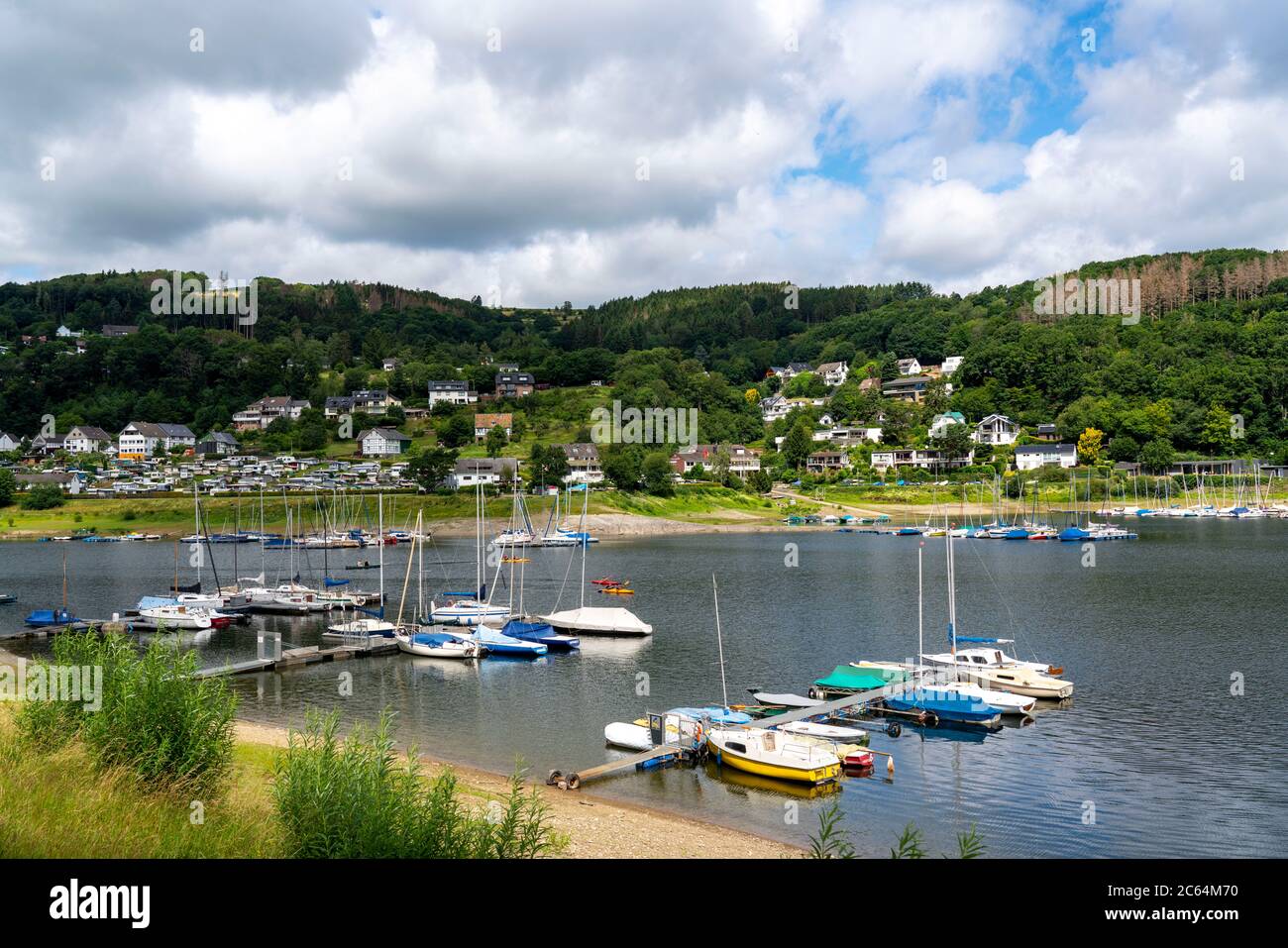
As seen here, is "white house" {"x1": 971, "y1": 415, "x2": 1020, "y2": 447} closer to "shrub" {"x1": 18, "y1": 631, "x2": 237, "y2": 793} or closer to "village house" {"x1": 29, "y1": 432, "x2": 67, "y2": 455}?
"shrub" {"x1": 18, "y1": 631, "x2": 237, "y2": 793}

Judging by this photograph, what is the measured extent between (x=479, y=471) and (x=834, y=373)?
100m

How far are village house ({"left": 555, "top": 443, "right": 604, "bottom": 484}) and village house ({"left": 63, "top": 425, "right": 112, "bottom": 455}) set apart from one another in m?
81.7

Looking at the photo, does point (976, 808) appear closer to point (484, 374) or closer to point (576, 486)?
point (576, 486)

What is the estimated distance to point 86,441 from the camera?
150 m

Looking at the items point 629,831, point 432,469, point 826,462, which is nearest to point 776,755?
point 629,831

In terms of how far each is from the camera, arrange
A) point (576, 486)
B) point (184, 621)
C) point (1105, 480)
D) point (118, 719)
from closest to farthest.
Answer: point (118, 719) → point (184, 621) → point (576, 486) → point (1105, 480)

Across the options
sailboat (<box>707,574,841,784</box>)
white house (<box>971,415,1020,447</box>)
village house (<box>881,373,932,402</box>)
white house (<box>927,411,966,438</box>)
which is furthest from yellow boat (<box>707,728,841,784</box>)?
village house (<box>881,373,932,402</box>)

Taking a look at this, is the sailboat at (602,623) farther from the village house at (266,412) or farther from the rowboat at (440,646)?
the village house at (266,412)

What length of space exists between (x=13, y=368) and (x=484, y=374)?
9177 centimetres

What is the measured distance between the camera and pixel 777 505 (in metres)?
123

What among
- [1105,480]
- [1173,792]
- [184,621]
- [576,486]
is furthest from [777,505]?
[1173,792]

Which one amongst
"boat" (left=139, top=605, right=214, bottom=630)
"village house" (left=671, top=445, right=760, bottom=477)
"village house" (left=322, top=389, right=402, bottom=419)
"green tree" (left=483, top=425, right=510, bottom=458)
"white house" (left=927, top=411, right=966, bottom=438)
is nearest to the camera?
"boat" (left=139, top=605, right=214, bottom=630)

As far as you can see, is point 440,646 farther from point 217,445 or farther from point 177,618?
point 217,445

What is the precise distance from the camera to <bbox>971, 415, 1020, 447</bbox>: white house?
143500 mm
